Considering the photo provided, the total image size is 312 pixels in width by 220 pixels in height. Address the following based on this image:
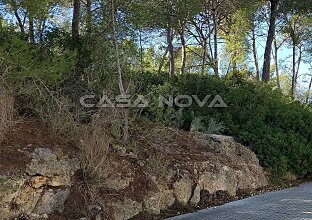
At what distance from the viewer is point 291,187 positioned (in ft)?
23.4

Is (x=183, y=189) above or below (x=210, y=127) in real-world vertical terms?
below

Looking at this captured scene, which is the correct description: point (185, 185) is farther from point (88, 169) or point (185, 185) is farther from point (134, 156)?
point (88, 169)

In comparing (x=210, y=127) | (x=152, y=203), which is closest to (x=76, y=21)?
(x=210, y=127)

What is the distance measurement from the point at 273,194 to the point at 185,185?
1898mm

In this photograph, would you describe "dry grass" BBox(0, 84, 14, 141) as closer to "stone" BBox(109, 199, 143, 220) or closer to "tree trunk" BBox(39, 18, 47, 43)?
"stone" BBox(109, 199, 143, 220)

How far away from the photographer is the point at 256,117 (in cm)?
811

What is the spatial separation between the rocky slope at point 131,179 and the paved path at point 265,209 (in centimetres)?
39

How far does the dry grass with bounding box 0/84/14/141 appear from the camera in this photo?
4328mm

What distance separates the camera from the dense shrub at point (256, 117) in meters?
7.44

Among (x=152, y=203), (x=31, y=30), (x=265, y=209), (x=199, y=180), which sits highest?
(x=31, y=30)

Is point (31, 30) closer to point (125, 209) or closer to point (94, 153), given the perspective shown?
point (94, 153)

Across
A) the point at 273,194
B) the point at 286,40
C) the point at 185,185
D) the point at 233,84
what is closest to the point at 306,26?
the point at 286,40

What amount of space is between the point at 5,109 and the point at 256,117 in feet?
18.1

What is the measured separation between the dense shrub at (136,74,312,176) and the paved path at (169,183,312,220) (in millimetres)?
1433
